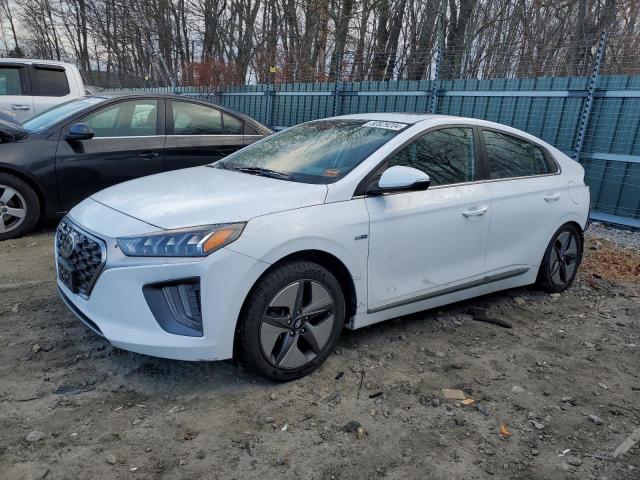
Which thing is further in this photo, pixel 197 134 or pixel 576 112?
pixel 576 112

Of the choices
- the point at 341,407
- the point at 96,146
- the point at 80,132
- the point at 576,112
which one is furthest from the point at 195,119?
the point at 576,112

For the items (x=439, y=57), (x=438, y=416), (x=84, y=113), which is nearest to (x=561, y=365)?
(x=438, y=416)

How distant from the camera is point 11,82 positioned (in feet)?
27.3

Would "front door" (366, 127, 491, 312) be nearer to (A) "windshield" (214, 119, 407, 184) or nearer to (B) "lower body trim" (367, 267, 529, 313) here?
(B) "lower body trim" (367, 267, 529, 313)

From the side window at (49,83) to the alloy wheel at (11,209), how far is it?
4.08 meters

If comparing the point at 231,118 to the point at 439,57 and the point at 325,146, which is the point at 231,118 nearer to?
the point at 325,146

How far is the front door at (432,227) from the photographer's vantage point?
125 inches

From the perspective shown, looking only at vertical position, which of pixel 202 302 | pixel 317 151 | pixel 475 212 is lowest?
pixel 202 302

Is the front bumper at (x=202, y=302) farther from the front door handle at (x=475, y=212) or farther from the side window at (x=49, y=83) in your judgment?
the side window at (x=49, y=83)

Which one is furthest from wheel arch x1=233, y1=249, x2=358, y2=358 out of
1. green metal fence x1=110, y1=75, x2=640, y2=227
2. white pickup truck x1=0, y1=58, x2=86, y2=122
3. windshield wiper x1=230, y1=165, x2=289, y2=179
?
white pickup truck x1=0, y1=58, x2=86, y2=122

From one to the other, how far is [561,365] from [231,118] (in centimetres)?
469

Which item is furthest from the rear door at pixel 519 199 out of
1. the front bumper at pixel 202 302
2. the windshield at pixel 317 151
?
the front bumper at pixel 202 302

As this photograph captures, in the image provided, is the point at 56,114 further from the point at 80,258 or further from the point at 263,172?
the point at 80,258

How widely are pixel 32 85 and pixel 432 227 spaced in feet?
25.5
